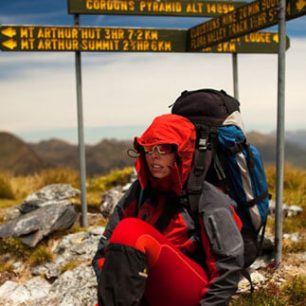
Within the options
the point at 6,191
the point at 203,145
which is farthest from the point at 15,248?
the point at 203,145

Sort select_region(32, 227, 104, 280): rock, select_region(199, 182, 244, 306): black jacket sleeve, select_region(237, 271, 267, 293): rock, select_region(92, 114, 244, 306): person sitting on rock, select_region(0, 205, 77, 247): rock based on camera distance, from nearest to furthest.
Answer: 1. select_region(92, 114, 244, 306): person sitting on rock
2. select_region(199, 182, 244, 306): black jacket sleeve
3. select_region(237, 271, 267, 293): rock
4. select_region(32, 227, 104, 280): rock
5. select_region(0, 205, 77, 247): rock

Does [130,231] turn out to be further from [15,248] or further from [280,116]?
[15,248]

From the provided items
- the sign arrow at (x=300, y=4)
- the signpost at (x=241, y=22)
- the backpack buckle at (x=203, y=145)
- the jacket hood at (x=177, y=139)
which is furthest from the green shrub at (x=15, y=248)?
the sign arrow at (x=300, y=4)

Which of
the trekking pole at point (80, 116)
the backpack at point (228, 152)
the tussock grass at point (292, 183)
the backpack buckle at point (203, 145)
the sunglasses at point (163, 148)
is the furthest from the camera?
the tussock grass at point (292, 183)

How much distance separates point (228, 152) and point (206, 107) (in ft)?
1.22

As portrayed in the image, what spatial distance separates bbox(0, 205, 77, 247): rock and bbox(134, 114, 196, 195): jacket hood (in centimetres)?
439

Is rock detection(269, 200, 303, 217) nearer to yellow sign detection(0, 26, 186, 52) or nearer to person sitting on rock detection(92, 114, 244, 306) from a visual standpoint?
yellow sign detection(0, 26, 186, 52)

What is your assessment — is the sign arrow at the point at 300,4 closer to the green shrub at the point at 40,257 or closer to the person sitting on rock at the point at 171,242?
the person sitting on rock at the point at 171,242

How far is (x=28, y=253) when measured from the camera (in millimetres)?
7137

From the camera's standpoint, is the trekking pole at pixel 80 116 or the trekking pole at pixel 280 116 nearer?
the trekking pole at pixel 280 116

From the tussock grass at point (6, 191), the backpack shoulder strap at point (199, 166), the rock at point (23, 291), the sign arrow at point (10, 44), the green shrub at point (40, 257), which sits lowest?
the rock at point (23, 291)

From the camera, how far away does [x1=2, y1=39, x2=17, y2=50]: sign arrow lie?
7.07 meters

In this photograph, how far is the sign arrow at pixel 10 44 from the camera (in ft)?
23.2

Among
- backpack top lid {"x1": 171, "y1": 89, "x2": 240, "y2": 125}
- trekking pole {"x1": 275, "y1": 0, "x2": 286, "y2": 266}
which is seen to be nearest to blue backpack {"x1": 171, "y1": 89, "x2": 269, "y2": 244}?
backpack top lid {"x1": 171, "y1": 89, "x2": 240, "y2": 125}
